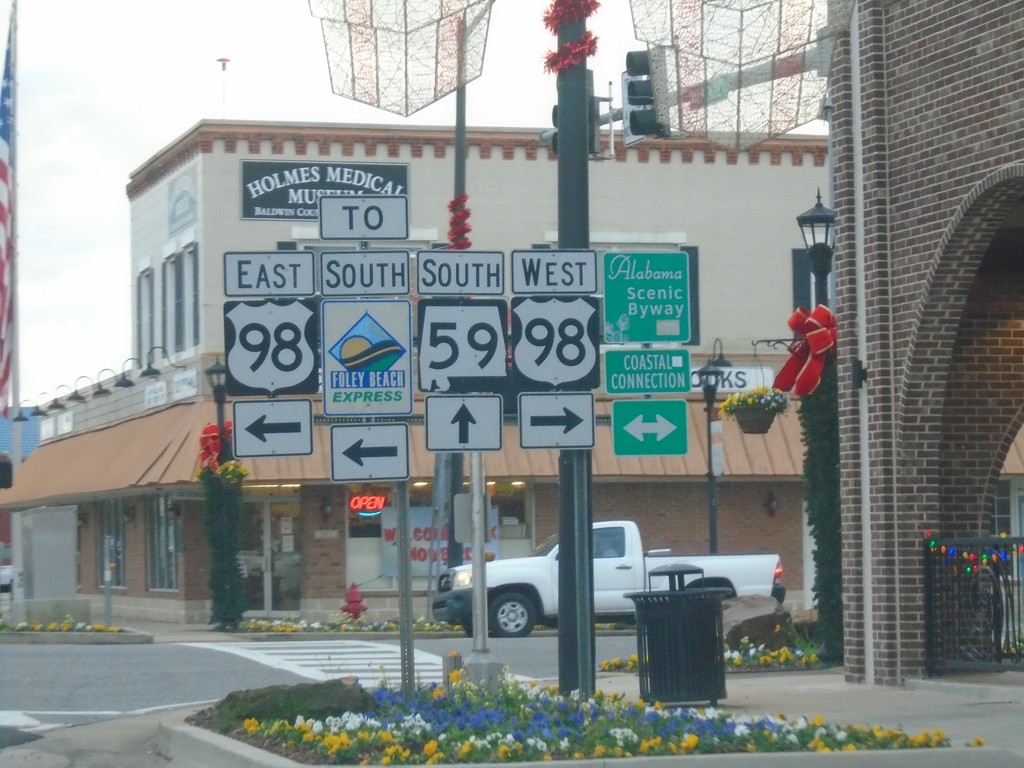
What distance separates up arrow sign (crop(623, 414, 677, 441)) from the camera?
424 inches

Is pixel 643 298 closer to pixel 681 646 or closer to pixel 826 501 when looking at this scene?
pixel 681 646

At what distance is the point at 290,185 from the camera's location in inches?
1206

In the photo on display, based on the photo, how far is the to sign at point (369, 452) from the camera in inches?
412

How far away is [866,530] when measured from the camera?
13.8 meters

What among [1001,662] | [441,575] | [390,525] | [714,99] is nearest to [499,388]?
[714,99]

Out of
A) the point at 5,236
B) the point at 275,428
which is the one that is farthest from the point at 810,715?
the point at 5,236

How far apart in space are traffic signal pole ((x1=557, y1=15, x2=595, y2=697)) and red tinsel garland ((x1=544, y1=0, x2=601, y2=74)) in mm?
42

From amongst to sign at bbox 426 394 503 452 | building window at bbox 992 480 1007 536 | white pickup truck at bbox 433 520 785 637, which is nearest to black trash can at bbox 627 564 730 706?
to sign at bbox 426 394 503 452

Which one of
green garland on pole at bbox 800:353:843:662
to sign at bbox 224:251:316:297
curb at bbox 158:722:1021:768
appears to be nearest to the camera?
curb at bbox 158:722:1021:768

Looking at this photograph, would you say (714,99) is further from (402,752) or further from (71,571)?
(71,571)

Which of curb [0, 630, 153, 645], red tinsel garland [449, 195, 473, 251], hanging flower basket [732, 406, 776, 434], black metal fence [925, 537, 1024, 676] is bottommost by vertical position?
curb [0, 630, 153, 645]

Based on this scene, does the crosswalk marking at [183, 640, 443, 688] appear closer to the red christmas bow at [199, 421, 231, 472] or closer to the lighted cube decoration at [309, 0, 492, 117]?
the red christmas bow at [199, 421, 231, 472]

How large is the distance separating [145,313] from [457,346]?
2543 centimetres

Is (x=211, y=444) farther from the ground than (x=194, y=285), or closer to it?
closer to it
